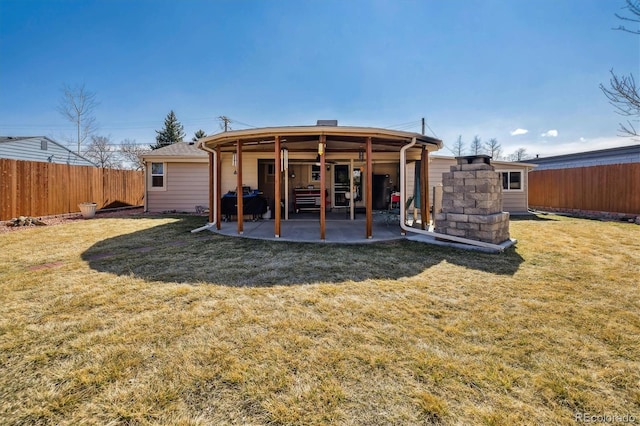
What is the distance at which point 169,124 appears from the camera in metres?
29.5

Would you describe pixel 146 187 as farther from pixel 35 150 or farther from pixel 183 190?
pixel 35 150

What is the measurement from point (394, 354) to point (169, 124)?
33.5 meters

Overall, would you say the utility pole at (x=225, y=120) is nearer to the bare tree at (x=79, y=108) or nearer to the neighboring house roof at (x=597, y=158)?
the bare tree at (x=79, y=108)

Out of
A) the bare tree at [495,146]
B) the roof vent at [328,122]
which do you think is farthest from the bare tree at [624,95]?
the bare tree at [495,146]

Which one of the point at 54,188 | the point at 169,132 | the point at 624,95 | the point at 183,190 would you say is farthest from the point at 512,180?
the point at 169,132

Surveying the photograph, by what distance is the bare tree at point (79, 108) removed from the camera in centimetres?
2105

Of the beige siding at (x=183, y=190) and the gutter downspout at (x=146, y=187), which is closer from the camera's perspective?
the gutter downspout at (x=146, y=187)

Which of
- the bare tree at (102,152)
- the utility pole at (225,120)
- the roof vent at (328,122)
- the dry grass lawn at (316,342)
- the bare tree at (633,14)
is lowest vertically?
the dry grass lawn at (316,342)

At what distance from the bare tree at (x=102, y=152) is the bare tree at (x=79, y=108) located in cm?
285

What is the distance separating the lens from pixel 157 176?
1169cm

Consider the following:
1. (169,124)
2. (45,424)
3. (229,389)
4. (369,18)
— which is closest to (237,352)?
(229,389)

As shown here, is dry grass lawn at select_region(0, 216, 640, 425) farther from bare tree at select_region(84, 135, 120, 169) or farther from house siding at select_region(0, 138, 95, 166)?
bare tree at select_region(84, 135, 120, 169)

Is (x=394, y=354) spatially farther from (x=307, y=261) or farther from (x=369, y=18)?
(x=369, y=18)

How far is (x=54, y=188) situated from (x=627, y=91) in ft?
52.0
